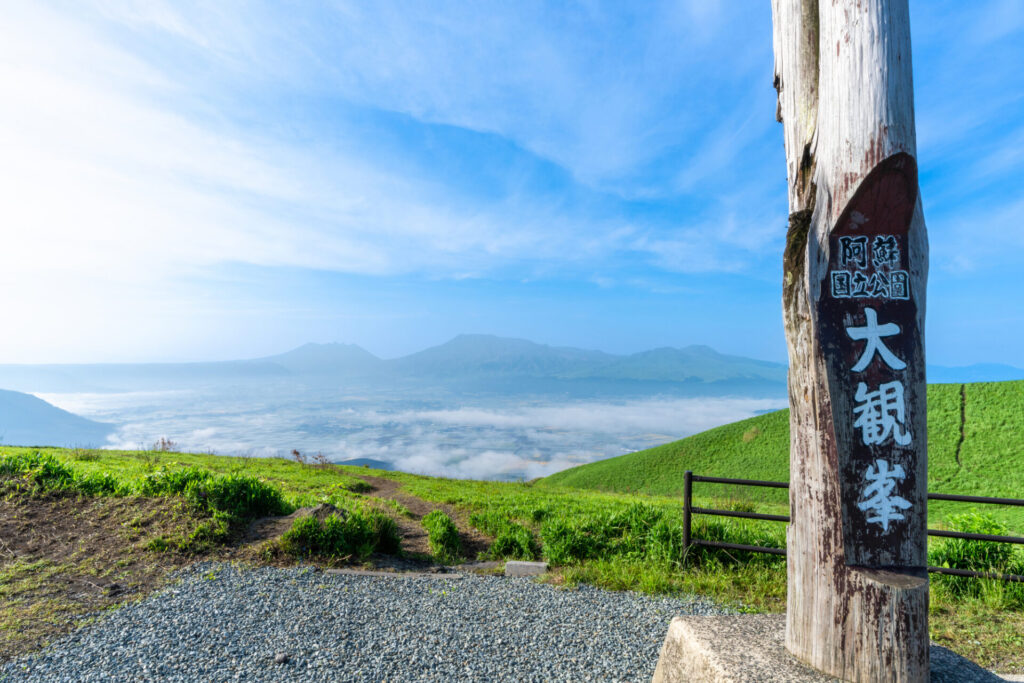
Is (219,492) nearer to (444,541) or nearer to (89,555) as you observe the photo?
(89,555)

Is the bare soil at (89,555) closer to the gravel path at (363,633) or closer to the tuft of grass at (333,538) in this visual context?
the tuft of grass at (333,538)

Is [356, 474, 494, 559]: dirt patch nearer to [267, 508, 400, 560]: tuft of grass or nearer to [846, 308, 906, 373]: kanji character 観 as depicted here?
[267, 508, 400, 560]: tuft of grass

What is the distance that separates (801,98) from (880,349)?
5.39 feet

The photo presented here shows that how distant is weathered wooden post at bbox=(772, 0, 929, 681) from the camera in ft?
9.13

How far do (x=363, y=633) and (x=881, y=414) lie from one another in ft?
15.1

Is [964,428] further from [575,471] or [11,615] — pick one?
[11,615]

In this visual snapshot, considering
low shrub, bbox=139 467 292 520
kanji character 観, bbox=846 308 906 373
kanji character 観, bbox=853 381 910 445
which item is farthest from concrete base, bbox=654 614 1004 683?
low shrub, bbox=139 467 292 520

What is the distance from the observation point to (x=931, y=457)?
19250mm

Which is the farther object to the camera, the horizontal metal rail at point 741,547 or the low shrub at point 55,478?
the low shrub at point 55,478

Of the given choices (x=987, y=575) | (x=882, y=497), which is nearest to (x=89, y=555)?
(x=882, y=497)

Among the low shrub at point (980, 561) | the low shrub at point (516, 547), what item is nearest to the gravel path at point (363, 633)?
the low shrub at point (516, 547)

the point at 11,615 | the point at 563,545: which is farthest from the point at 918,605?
the point at 11,615

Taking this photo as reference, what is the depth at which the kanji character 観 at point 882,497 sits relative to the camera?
9.21 ft

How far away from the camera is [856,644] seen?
2.77 meters
